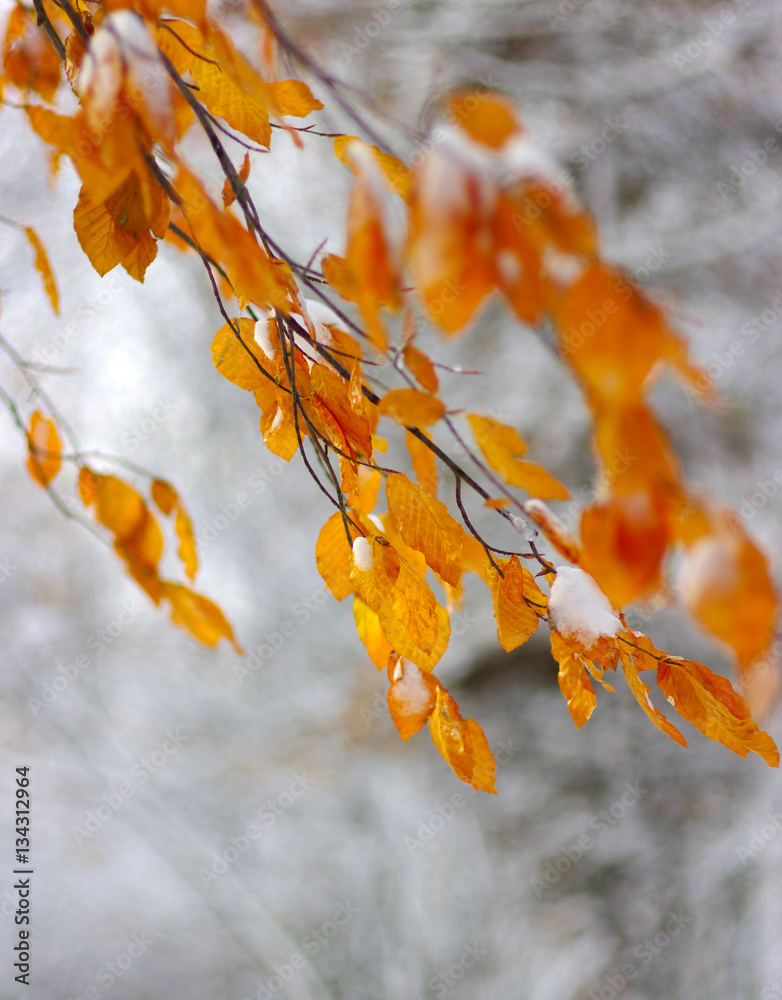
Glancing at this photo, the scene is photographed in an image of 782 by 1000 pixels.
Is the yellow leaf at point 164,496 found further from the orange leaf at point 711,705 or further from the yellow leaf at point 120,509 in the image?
the orange leaf at point 711,705

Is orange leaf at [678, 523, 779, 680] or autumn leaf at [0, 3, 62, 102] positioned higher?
autumn leaf at [0, 3, 62, 102]

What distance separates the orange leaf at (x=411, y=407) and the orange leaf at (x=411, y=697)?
24cm

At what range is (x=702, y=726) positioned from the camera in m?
0.46

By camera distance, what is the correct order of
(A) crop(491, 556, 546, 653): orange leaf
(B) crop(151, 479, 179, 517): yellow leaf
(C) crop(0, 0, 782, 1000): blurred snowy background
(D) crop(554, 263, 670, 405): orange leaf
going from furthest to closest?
(C) crop(0, 0, 782, 1000): blurred snowy background → (B) crop(151, 479, 179, 517): yellow leaf → (A) crop(491, 556, 546, 653): orange leaf → (D) crop(554, 263, 670, 405): orange leaf

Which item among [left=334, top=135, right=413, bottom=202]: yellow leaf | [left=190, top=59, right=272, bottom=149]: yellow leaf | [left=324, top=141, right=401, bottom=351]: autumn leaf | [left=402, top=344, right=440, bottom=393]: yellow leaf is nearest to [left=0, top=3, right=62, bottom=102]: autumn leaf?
[left=190, top=59, right=272, bottom=149]: yellow leaf

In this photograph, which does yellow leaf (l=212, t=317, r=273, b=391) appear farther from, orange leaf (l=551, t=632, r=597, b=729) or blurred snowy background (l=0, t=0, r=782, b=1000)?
blurred snowy background (l=0, t=0, r=782, b=1000)

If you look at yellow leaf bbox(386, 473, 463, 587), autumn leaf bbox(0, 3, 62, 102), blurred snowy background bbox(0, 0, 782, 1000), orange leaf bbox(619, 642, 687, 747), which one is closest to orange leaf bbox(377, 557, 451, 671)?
yellow leaf bbox(386, 473, 463, 587)

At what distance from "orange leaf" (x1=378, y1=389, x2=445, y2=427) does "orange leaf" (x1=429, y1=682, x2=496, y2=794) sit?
242 mm

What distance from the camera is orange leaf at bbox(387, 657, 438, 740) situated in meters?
0.51

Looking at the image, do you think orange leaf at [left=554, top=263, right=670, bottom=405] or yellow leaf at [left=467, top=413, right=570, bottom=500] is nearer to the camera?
orange leaf at [left=554, top=263, right=670, bottom=405]

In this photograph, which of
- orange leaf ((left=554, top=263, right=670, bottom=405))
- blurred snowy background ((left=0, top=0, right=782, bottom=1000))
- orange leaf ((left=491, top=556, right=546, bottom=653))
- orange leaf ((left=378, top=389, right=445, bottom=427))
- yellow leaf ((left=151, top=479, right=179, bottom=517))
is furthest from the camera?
blurred snowy background ((left=0, top=0, right=782, bottom=1000))

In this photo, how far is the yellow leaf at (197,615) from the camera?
1.85ft

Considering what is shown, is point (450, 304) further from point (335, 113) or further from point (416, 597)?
point (335, 113)

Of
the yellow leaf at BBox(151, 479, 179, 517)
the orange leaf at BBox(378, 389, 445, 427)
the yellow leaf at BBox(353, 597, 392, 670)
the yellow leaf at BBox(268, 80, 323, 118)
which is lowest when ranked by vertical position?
the yellow leaf at BBox(353, 597, 392, 670)
